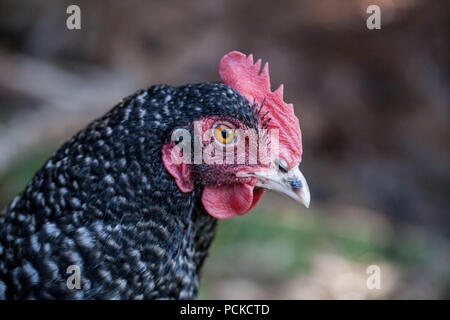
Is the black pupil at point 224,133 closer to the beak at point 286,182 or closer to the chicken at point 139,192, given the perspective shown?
the chicken at point 139,192

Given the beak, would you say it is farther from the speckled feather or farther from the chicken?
the speckled feather

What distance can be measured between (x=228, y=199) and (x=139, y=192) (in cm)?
42

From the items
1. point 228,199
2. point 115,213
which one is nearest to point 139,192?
point 115,213

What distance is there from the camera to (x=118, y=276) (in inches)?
74.4

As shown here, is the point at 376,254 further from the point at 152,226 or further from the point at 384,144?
the point at 152,226

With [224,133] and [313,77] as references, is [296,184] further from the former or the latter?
[313,77]

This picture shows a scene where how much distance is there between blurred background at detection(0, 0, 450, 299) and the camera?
19.0 ft

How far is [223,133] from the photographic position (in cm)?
196

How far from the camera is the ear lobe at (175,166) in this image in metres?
1.90

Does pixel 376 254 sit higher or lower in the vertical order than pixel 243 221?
lower

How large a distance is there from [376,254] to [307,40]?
3214mm
